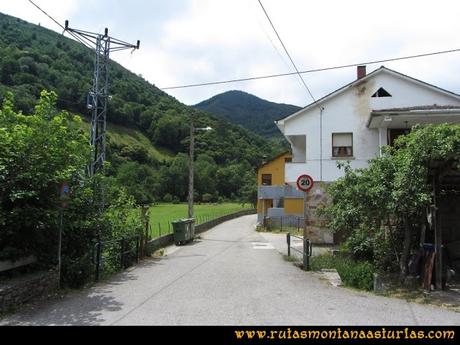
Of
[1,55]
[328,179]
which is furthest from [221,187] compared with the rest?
[328,179]

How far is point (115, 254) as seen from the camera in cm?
1456

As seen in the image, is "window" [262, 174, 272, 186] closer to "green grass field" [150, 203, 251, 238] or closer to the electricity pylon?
"green grass field" [150, 203, 251, 238]

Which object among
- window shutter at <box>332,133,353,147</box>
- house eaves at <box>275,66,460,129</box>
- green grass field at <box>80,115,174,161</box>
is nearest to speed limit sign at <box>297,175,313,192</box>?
window shutter at <box>332,133,353,147</box>

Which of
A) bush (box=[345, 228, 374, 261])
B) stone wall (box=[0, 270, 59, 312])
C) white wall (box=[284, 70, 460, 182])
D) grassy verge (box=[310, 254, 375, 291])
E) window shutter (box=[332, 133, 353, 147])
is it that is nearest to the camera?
stone wall (box=[0, 270, 59, 312])

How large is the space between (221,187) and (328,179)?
309ft

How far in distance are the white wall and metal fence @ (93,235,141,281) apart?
418 inches

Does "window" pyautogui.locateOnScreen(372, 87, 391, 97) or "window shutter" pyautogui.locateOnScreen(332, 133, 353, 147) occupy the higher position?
"window" pyautogui.locateOnScreen(372, 87, 391, 97)

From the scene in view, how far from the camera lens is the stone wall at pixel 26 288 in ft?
26.7

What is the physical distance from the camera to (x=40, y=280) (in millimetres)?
9375

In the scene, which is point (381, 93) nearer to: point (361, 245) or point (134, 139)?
point (361, 245)

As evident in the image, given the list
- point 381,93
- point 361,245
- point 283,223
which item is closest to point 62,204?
point 361,245

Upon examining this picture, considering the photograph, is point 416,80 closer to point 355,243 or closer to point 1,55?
point 355,243

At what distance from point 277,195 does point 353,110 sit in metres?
26.7

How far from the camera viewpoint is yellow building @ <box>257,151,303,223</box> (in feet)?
144
